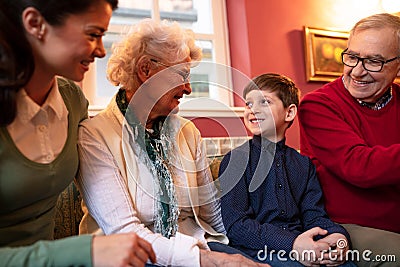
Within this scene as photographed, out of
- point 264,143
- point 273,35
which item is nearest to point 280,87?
point 264,143

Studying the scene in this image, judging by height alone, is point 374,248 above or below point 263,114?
below

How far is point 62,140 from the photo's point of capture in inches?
49.3

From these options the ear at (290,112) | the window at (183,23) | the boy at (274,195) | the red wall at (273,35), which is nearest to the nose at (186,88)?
the boy at (274,195)

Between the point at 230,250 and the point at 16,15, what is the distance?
0.88 m

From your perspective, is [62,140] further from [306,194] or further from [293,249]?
[306,194]

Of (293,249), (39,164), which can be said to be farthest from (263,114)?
(39,164)

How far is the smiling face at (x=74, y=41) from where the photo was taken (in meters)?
1.07

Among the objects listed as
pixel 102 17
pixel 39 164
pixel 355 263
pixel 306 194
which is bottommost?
pixel 355 263

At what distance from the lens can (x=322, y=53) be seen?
319 centimetres

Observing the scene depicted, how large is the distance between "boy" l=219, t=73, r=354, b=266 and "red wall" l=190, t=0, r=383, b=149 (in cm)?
115

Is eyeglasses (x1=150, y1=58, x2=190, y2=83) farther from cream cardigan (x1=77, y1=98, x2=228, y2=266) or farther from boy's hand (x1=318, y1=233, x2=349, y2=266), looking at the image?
boy's hand (x1=318, y1=233, x2=349, y2=266)

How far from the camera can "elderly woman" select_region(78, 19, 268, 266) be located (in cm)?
139

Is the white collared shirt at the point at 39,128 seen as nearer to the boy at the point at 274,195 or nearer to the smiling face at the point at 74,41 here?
the smiling face at the point at 74,41

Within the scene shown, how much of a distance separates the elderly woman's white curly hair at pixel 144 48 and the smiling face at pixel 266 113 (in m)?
0.30
